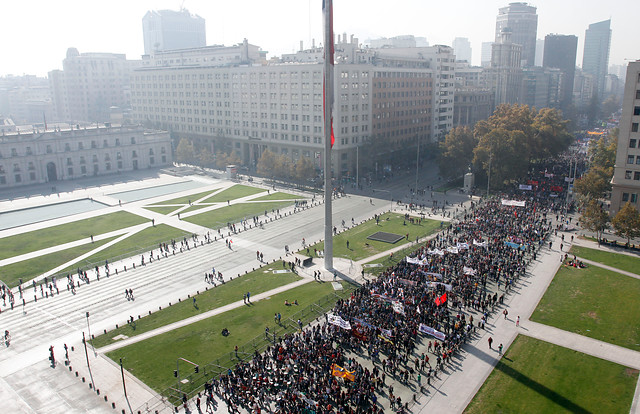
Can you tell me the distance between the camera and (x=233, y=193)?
346 ft

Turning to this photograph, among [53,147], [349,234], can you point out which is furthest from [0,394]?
[53,147]

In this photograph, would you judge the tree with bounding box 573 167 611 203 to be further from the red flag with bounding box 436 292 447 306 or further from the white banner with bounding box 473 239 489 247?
the red flag with bounding box 436 292 447 306

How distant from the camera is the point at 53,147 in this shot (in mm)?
120812

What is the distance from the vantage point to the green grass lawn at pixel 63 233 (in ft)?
237

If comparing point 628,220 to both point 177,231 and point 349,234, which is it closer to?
point 349,234

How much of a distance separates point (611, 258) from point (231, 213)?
5998 centimetres

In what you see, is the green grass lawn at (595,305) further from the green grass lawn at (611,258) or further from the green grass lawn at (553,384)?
the green grass lawn at (553,384)

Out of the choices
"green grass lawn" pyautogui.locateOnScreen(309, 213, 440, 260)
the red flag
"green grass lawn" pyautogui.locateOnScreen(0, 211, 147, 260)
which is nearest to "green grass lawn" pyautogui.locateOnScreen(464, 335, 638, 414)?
the red flag

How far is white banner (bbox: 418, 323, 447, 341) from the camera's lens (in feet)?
137

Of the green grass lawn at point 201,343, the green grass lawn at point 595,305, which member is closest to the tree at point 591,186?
the green grass lawn at point 595,305

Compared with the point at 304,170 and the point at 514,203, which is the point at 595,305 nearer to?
the point at 514,203

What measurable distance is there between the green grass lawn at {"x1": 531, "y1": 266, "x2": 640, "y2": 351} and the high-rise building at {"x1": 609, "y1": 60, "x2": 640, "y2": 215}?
Result: 66.7 ft

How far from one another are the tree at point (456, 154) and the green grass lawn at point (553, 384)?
67110 mm

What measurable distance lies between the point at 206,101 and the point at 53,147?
1738 inches
